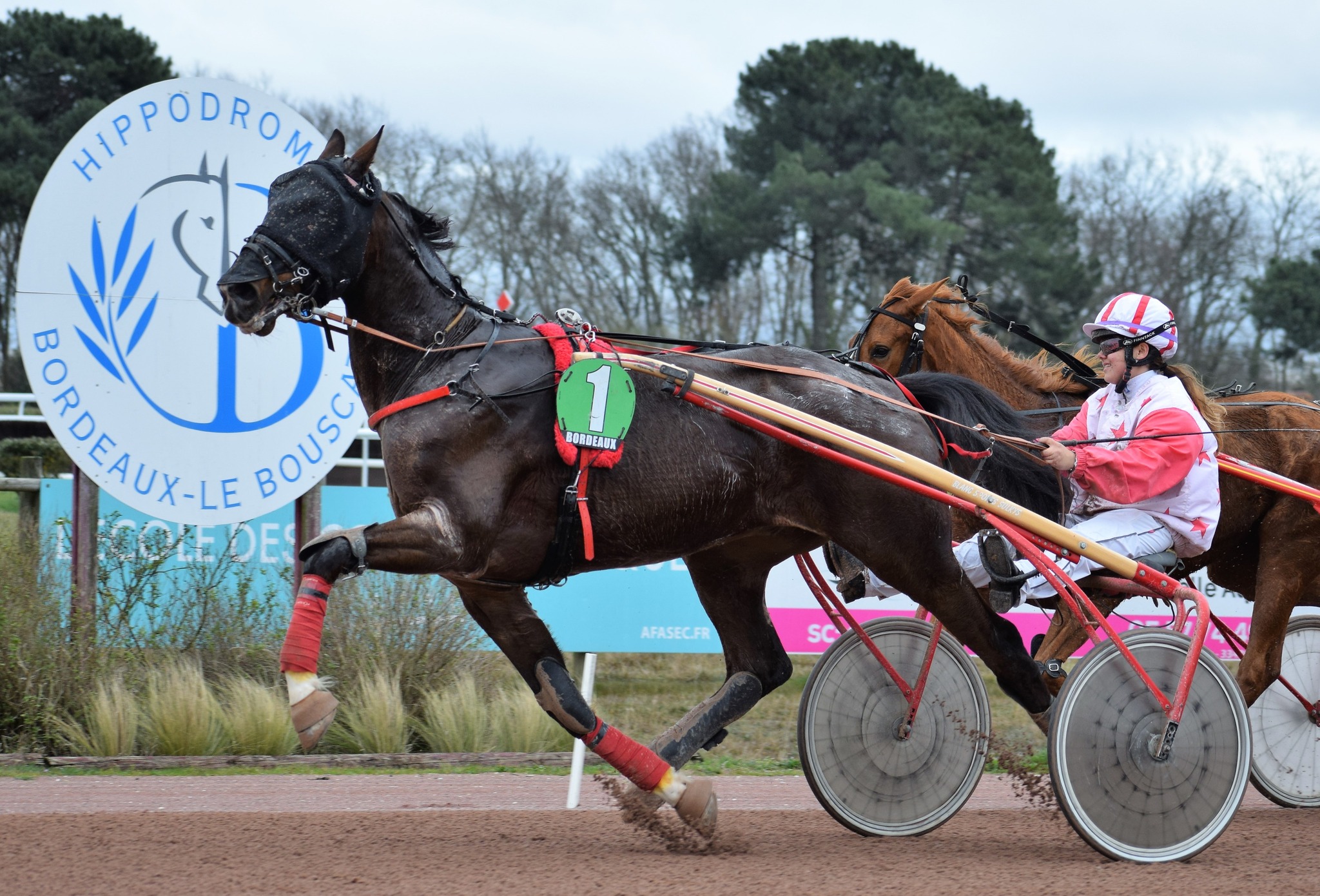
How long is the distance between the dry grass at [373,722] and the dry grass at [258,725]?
0.74 ft

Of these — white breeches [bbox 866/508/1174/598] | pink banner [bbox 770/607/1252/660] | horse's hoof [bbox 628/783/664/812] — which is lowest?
horse's hoof [bbox 628/783/664/812]

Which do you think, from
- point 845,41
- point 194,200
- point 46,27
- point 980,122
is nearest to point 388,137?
point 46,27

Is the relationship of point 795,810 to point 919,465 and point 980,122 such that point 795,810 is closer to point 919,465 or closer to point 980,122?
point 919,465

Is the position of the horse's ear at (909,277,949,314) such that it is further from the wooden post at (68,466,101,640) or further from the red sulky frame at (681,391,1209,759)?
the wooden post at (68,466,101,640)

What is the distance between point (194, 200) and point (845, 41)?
924 inches

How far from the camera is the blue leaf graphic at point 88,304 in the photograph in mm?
6691

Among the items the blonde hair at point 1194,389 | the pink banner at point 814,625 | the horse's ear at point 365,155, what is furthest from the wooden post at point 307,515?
the blonde hair at point 1194,389

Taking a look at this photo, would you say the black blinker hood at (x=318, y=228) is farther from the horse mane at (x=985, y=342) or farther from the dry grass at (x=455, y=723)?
the horse mane at (x=985, y=342)

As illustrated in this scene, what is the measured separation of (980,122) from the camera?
89.0ft

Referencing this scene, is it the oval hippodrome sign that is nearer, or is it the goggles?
the goggles

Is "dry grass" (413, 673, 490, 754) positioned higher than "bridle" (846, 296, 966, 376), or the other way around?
"bridle" (846, 296, 966, 376)

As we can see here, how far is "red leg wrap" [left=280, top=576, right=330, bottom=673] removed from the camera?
3670 mm

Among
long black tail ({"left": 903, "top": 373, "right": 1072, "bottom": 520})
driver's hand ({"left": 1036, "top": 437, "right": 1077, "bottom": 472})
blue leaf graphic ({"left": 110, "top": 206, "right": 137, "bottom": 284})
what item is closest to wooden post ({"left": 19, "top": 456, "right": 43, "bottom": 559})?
blue leaf graphic ({"left": 110, "top": 206, "right": 137, "bottom": 284})

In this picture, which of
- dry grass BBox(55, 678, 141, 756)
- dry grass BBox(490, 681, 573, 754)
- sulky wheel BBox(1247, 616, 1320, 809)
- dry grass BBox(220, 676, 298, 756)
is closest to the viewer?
sulky wheel BBox(1247, 616, 1320, 809)
